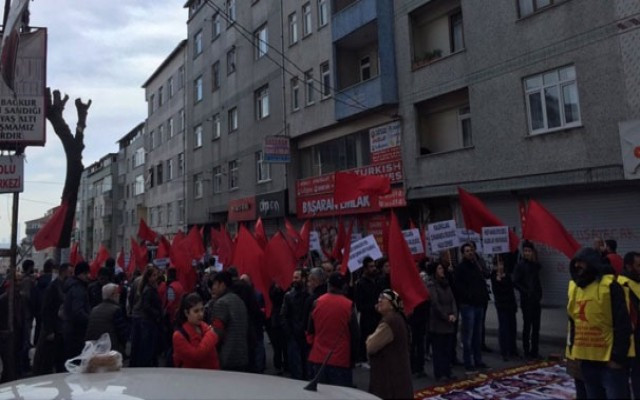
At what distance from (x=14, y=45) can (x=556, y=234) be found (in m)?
8.15

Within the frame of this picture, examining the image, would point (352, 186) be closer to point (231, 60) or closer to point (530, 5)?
point (530, 5)

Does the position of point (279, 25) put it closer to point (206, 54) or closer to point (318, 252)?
point (206, 54)

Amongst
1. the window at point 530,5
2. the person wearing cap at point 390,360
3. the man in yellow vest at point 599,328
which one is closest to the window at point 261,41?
the window at point 530,5

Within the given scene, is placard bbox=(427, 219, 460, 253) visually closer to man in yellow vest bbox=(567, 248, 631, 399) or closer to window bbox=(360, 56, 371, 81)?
man in yellow vest bbox=(567, 248, 631, 399)

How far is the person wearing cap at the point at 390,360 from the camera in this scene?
470cm

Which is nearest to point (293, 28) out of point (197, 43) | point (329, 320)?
point (197, 43)

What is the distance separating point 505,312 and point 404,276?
3287mm

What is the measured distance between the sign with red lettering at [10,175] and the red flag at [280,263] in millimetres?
→ 4126

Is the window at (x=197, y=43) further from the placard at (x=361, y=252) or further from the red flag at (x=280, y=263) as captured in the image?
the placard at (x=361, y=252)

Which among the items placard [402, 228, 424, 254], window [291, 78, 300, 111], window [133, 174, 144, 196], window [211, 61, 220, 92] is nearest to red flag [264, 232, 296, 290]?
placard [402, 228, 424, 254]

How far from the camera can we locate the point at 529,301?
9.22m

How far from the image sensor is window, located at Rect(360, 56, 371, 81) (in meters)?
21.6

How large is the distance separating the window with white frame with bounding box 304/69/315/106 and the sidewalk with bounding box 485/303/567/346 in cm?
1280

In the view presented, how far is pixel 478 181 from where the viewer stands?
15672 millimetres
